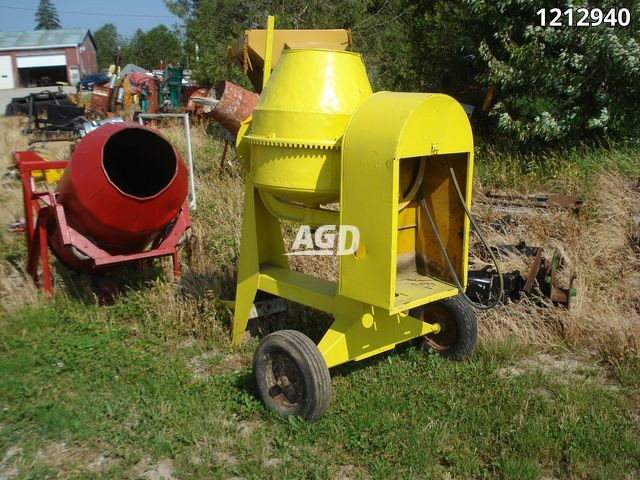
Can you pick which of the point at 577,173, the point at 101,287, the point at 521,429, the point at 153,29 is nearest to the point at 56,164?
the point at 101,287

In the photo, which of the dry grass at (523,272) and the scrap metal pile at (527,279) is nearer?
the dry grass at (523,272)

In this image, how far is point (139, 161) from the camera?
217 inches

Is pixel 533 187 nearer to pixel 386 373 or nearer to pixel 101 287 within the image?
pixel 386 373

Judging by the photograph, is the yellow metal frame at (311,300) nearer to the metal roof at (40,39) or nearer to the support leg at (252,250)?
the support leg at (252,250)

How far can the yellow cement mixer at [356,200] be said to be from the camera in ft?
10.1

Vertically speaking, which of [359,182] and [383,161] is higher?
[383,161]

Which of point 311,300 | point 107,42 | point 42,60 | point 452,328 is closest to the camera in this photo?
point 311,300

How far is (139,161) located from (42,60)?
176 ft

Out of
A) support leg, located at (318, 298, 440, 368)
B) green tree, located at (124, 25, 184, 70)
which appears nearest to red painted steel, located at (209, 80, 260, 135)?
support leg, located at (318, 298, 440, 368)

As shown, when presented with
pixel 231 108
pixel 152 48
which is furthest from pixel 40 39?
pixel 231 108

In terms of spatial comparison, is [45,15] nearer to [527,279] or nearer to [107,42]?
[107,42]

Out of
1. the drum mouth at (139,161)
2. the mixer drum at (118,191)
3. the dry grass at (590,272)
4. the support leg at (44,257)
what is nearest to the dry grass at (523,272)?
the dry grass at (590,272)

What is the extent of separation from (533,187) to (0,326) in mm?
5892

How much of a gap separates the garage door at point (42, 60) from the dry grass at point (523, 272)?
50364mm
